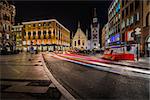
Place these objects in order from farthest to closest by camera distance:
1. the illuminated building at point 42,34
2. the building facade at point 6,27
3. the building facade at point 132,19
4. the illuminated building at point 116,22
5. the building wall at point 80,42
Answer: the building wall at point 80,42, the illuminated building at point 42,34, the illuminated building at point 116,22, the building facade at point 6,27, the building facade at point 132,19

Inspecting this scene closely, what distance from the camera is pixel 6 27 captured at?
1722 inches

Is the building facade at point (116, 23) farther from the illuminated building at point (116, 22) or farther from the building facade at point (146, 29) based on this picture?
the building facade at point (146, 29)

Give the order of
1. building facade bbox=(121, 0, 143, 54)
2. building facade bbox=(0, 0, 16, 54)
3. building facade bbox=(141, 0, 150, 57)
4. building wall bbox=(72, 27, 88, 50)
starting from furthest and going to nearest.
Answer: building wall bbox=(72, 27, 88, 50)
building facade bbox=(0, 0, 16, 54)
building facade bbox=(121, 0, 143, 54)
building facade bbox=(141, 0, 150, 57)

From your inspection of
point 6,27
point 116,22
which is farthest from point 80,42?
point 6,27

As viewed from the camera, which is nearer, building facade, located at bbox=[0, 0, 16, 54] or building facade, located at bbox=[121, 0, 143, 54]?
building facade, located at bbox=[121, 0, 143, 54]

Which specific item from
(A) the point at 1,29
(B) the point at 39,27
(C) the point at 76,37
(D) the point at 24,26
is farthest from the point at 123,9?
(C) the point at 76,37

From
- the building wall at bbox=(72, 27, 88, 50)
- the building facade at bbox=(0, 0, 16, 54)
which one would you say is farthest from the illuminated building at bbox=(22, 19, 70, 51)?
the building facade at bbox=(0, 0, 16, 54)

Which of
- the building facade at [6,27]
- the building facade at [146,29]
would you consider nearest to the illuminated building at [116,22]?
the building facade at [146,29]

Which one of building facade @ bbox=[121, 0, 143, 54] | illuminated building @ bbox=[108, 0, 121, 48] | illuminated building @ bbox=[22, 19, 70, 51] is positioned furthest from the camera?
illuminated building @ bbox=[22, 19, 70, 51]

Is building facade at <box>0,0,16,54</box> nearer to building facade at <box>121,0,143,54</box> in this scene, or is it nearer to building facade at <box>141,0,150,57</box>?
building facade at <box>121,0,143,54</box>

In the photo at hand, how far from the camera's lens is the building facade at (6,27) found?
4091cm

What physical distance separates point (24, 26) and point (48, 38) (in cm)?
1806

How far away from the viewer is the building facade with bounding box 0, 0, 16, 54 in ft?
134

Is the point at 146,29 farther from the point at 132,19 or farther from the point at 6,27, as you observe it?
the point at 6,27
